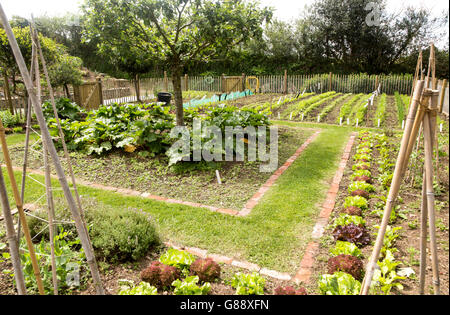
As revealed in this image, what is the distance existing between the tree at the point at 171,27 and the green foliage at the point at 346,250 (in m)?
4.10

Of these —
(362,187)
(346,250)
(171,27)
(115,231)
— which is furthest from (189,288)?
(171,27)

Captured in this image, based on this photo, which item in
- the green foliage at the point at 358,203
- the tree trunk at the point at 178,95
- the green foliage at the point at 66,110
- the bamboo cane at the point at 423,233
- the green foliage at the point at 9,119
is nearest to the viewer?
the bamboo cane at the point at 423,233

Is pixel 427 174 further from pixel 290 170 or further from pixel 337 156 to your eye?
pixel 337 156

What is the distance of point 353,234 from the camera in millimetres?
2990

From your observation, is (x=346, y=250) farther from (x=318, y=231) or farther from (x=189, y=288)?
(x=189, y=288)

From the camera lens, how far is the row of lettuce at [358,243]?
2.24m

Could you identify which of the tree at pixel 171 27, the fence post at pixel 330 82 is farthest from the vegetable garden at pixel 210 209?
the fence post at pixel 330 82

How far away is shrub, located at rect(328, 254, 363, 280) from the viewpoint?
7.91ft

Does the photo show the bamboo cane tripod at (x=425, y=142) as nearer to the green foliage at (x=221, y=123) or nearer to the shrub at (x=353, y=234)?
the shrub at (x=353, y=234)

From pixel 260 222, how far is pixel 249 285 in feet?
4.44

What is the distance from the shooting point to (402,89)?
16.7 m

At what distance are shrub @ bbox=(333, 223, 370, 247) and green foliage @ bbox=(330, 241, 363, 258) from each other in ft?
0.60

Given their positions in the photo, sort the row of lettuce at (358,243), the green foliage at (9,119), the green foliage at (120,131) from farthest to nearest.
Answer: the green foliage at (9,119)
the green foliage at (120,131)
the row of lettuce at (358,243)

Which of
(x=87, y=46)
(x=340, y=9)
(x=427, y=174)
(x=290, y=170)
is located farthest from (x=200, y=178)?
(x=87, y=46)
